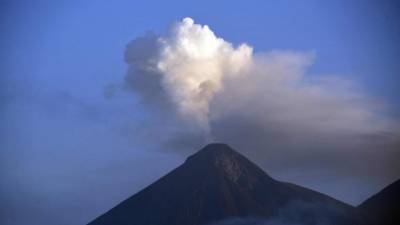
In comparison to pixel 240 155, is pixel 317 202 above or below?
below

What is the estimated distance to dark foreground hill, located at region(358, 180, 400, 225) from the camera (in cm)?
10869

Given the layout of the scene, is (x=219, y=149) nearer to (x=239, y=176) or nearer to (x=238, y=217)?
(x=239, y=176)

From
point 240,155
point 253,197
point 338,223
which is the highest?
point 240,155

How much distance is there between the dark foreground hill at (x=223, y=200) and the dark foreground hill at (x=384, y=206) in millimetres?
2145

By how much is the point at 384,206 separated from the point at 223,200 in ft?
82.2

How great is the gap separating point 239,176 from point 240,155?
3834mm

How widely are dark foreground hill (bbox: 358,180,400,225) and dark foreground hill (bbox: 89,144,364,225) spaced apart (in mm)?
2145

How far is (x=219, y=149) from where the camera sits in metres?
127

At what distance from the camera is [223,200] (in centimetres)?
11881

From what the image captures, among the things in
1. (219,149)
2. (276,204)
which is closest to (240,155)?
(219,149)

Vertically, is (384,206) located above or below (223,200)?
below

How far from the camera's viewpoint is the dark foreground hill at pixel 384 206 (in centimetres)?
10869

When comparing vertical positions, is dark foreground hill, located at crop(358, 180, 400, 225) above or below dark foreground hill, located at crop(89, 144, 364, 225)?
below

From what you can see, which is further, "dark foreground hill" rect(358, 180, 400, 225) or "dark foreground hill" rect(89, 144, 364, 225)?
"dark foreground hill" rect(89, 144, 364, 225)
